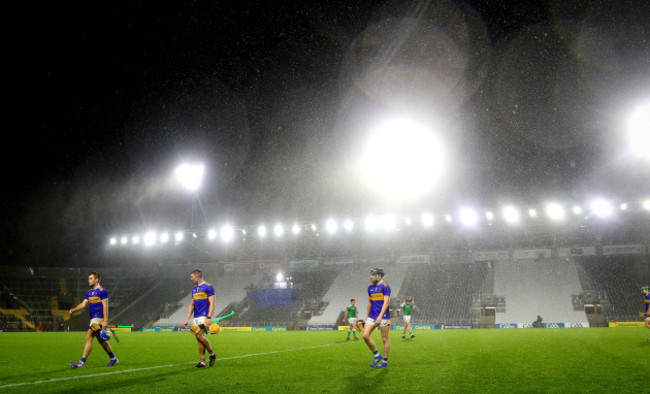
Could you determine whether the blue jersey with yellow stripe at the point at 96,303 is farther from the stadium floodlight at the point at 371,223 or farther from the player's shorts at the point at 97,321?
the stadium floodlight at the point at 371,223

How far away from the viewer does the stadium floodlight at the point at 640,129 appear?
100ft

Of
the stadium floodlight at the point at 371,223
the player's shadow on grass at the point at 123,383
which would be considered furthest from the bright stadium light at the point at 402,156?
the player's shadow on grass at the point at 123,383

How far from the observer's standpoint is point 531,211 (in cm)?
4200

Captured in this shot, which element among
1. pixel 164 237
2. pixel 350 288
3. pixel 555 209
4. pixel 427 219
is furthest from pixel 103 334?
pixel 164 237

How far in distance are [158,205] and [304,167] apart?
15974 millimetres

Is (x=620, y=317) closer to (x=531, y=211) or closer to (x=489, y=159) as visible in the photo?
(x=531, y=211)

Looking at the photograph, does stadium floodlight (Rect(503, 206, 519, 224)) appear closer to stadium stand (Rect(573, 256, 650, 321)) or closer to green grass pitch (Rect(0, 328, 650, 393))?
stadium stand (Rect(573, 256, 650, 321))

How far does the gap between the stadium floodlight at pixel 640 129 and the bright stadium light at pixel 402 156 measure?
41.6 feet

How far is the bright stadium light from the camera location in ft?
118

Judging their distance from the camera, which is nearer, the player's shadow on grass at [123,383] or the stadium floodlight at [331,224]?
the player's shadow on grass at [123,383]

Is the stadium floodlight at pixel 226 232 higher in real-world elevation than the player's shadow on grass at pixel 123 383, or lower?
higher

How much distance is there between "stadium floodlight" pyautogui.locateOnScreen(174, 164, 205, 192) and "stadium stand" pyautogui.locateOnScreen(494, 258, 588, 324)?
1174 inches

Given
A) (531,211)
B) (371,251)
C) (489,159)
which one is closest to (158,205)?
(371,251)

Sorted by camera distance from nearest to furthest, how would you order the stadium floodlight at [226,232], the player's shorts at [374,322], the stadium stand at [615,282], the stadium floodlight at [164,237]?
the player's shorts at [374,322] → the stadium stand at [615,282] → the stadium floodlight at [226,232] → the stadium floodlight at [164,237]
